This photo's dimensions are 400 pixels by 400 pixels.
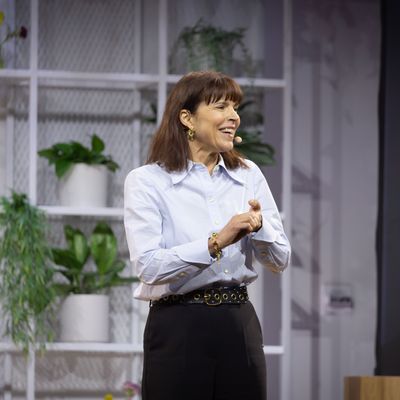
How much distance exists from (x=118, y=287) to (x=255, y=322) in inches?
86.6

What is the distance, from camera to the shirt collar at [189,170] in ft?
6.71

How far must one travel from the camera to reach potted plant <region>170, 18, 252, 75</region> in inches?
154

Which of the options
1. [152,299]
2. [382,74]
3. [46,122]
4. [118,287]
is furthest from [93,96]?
[152,299]

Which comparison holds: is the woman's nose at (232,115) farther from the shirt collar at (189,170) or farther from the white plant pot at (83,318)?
the white plant pot at (83,318)

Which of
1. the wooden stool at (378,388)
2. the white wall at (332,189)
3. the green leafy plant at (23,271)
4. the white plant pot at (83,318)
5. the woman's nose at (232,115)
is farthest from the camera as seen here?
the white wall at (332,189)

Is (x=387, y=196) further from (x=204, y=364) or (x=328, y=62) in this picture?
(x=204, y=364)

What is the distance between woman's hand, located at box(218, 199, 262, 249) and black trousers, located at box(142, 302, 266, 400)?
6.7 inches

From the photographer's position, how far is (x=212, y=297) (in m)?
1.94

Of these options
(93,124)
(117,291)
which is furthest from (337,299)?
(93,124)

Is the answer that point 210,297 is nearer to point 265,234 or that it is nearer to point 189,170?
point 265,234

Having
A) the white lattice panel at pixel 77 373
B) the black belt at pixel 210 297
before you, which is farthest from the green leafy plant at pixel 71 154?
the black belt at pixel 210 297

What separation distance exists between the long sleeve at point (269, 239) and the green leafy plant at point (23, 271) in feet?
5.72

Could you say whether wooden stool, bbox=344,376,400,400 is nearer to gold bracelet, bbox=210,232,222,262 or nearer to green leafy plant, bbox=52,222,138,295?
gold bracelet, bbox=210,232,222,262

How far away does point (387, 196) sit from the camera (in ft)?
12.5
